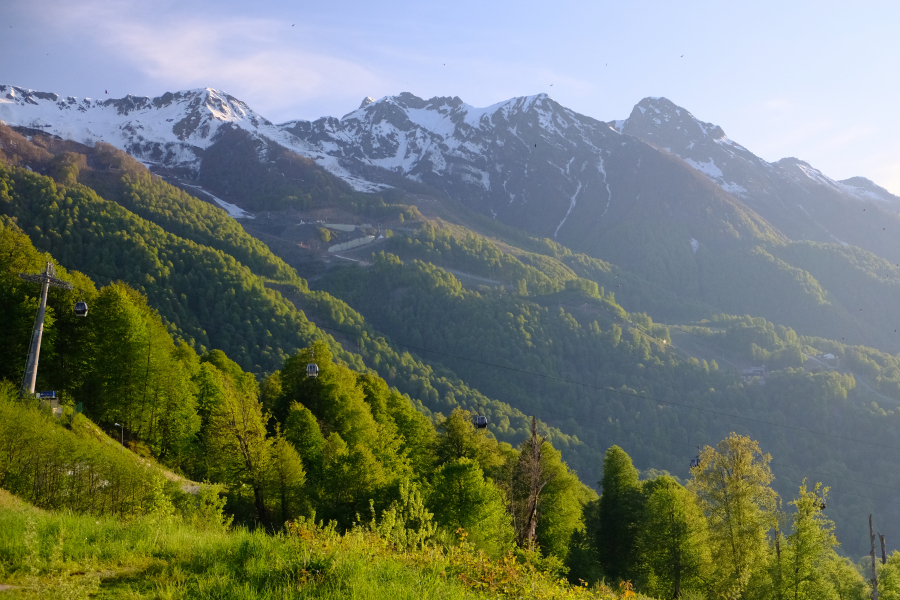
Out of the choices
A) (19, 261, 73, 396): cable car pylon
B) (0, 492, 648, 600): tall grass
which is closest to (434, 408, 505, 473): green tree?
(19, 261, 73, 396): cable car pylon

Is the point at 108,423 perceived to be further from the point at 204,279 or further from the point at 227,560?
the point at 204,279

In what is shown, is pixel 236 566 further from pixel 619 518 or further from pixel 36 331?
pixel 619 518

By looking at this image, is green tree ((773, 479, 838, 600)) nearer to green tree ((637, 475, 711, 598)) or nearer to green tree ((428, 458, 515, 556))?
green tree ((637, 475, 711, 598))

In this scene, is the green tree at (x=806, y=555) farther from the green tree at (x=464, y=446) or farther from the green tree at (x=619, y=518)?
the green tree at (x=464, y=446)

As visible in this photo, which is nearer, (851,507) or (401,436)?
(401,436)

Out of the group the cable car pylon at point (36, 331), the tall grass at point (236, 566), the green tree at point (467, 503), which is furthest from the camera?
the green tree at point (467, 503)

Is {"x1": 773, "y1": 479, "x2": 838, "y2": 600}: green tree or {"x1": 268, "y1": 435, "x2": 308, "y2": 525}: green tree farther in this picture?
{"x1": 268, "y1": 435, "x2": 308, "y2": 525}: green tree

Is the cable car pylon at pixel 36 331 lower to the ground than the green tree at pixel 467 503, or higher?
higher

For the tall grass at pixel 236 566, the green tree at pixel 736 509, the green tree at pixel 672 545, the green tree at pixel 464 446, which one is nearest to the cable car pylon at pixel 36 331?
the tall grass at pixel 236 566

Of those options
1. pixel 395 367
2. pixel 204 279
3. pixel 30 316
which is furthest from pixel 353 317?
pixel 30 316

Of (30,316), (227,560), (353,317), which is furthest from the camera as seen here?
(353,317)

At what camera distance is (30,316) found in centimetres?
4153

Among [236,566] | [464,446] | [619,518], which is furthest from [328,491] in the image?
[236,566]

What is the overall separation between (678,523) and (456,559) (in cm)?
3800
